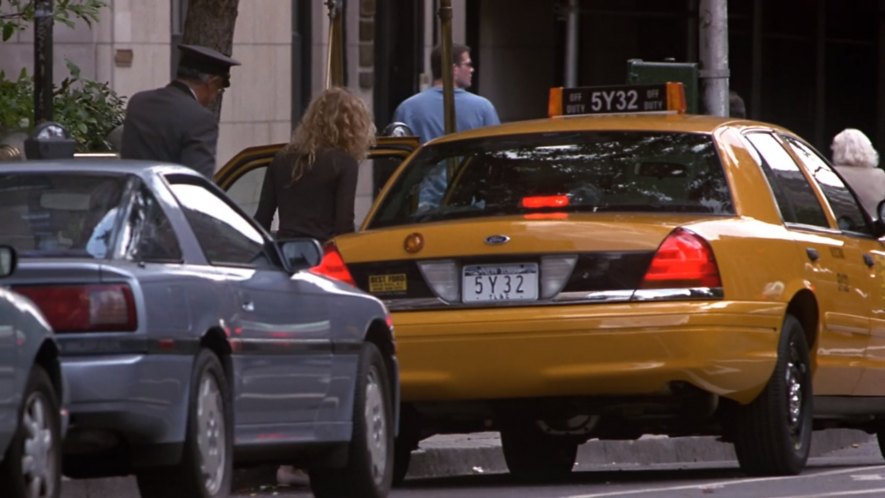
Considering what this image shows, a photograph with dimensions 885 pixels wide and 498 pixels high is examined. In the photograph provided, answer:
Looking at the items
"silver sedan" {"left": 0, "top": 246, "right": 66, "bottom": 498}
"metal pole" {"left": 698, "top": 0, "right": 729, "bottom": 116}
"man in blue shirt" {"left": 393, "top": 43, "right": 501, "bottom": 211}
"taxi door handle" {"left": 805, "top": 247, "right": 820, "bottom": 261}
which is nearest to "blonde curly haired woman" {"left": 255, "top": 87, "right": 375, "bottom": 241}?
"taxi door handle" {"left": 805, "top": 247, "right": 820, "bottom": 261}

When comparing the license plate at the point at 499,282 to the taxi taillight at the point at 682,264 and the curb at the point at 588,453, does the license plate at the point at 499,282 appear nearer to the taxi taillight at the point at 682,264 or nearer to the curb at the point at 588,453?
the taxi taillight at the point at 682,264

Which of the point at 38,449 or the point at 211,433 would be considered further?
the point at 211,433

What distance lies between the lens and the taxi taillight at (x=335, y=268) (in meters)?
10.6

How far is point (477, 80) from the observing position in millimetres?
27953

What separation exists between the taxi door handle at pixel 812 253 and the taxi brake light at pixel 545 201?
1.16 m

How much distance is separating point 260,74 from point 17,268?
13.9 metres

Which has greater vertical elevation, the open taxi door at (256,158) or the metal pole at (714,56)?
the metal pole at (714,56)

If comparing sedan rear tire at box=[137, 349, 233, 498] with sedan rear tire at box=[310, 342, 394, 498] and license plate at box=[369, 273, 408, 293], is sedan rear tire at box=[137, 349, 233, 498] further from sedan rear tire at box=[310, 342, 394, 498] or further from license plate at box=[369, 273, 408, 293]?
license plate at box=[369, 273, 408, 293]

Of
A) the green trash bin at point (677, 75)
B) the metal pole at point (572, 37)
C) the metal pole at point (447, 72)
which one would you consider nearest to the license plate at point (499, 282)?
the metal pole at point (447, 72)

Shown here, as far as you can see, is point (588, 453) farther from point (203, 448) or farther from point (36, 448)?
point (36, 448)

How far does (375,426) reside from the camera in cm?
1005

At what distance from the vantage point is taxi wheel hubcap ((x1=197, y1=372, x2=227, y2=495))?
326 inches

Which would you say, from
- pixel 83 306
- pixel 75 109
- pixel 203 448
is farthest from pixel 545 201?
pixel 75 109

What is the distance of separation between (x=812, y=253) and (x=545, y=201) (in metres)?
1.28
